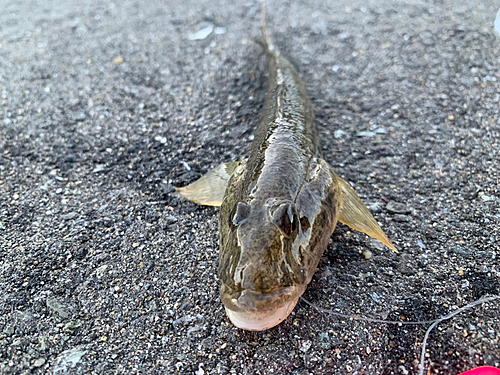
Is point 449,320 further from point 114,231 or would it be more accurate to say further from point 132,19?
point 132,19

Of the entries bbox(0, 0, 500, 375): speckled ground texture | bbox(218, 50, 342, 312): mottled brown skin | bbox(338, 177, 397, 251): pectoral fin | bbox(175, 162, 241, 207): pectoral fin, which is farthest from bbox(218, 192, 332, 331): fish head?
bbox(175, 162, 241, 207): pectoral fin

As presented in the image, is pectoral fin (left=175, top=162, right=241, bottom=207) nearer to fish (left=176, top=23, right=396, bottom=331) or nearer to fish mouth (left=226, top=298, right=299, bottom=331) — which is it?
fish (left=176, top=23, right=396, bottom=331)

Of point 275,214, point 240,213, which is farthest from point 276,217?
point 240,213

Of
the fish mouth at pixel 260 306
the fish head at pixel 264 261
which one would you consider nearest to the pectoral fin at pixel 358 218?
the fish head at pixel 264 261

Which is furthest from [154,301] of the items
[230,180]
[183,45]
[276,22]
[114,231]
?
[276,22]

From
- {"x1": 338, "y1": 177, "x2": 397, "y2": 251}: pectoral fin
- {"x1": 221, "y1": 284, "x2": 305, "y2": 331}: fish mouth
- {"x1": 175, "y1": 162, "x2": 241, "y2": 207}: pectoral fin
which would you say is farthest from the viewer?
{"x1": 175, "y1": 162, "x2": 241, "y2": 207}: pectoral fin

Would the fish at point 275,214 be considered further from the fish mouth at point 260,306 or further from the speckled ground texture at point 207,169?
the speckled ground texture at point 207,169

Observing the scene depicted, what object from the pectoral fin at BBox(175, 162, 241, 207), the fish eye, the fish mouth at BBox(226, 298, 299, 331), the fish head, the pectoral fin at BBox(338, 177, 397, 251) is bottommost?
the pectoral fin at BBox(338, 177, 397, 251)

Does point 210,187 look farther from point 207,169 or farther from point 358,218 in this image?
point 358,218
